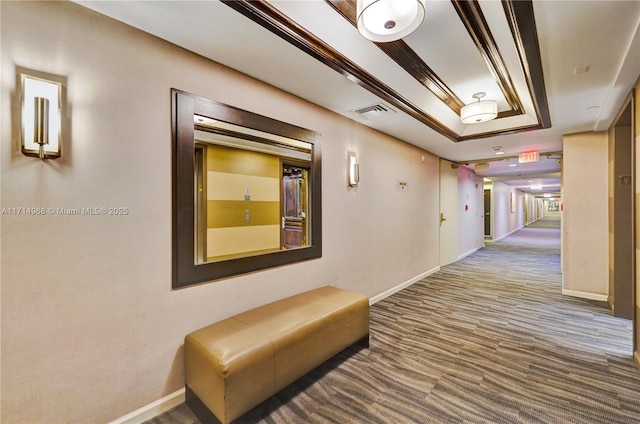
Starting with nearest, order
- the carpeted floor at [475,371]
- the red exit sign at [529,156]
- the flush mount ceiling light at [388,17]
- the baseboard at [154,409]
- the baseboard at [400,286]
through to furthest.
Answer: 1. the flush mount ceiling light at [388,17]
2. the baseboard at [154,409]
3. the carpeted floor at [475,371]
4. the baseboard at [400,286]
5. the red exit sign at [529,156]

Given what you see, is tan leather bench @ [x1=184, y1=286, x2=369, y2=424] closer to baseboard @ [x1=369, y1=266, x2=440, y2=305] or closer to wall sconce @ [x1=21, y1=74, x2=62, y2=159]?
wall sconce @ [x1=21, y1=74, x2=62, y2=159]

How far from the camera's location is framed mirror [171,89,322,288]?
1.97 metres

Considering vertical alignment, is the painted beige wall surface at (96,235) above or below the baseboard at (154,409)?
above

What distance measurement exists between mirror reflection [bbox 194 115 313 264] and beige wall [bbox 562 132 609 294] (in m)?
4.40

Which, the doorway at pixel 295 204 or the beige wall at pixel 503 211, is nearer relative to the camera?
the doorway at pixel 295 204

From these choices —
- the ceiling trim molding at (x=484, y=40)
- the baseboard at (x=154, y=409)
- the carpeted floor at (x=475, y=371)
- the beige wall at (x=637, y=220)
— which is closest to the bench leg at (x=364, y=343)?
the carpeted floor at (x=475, y=371)

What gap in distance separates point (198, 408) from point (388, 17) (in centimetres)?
280

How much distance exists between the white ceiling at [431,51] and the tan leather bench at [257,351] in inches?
82.3

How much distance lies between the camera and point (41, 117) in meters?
1.37

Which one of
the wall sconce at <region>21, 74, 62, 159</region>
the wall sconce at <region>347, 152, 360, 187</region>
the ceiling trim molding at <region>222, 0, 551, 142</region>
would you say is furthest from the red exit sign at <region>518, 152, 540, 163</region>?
the wall sconce at <region>21, 74, 62, 159</region>

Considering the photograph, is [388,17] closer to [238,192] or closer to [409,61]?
[409,61]

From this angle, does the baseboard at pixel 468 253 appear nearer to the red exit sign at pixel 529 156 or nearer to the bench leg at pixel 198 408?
the red exit sign at pixel 529 156

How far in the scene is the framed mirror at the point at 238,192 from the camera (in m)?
1.97

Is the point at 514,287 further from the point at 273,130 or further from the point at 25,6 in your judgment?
the point at 25,6
